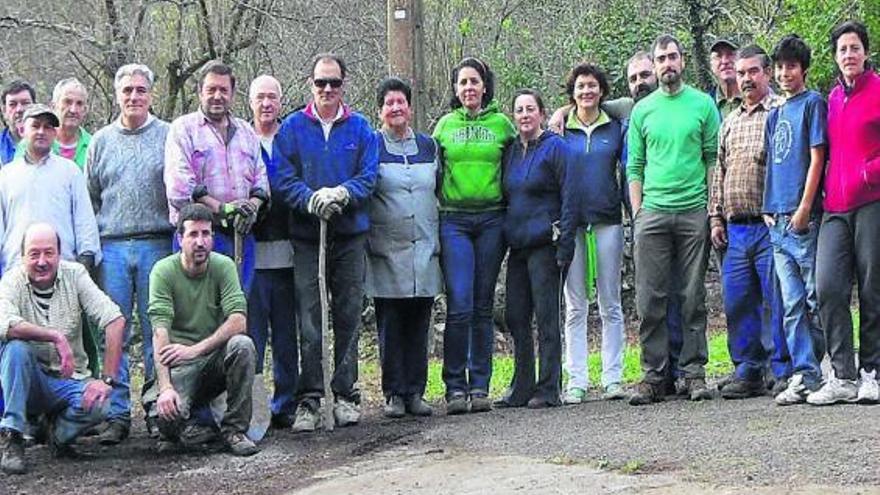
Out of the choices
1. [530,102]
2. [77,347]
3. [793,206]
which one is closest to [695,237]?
[793,206]

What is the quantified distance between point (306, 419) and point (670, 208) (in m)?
2.89

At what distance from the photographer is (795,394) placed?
331 inches

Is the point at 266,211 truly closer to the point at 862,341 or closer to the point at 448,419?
the point at 448,419

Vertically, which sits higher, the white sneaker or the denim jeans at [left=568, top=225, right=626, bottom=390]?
the denim jeans at [left=568, top=225, right=626, bottom=390]

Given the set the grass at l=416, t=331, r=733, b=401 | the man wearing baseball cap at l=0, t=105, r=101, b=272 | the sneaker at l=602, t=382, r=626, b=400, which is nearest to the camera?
the man wearing baseball cap at l=0, t=105, r=101, b=272

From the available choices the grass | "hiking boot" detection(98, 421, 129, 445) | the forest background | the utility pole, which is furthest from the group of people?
the forest background

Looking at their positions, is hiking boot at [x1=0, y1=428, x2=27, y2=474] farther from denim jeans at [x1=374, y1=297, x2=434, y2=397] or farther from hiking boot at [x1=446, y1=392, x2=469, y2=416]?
hiking boot at [x1=446, y1=392, x2=469, y2=416]

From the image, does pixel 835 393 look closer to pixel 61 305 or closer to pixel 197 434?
pixel 197 434

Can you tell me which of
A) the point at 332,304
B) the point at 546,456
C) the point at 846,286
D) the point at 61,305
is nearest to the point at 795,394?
the point at 846,286

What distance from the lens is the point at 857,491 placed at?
5781mm

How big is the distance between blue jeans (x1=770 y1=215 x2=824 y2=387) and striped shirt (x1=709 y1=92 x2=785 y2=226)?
31 cm

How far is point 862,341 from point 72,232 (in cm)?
518

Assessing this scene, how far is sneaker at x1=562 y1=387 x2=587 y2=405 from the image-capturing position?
9.45 metres

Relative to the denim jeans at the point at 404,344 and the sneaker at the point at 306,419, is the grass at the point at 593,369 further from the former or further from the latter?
the sneaker at the point at 306,419
